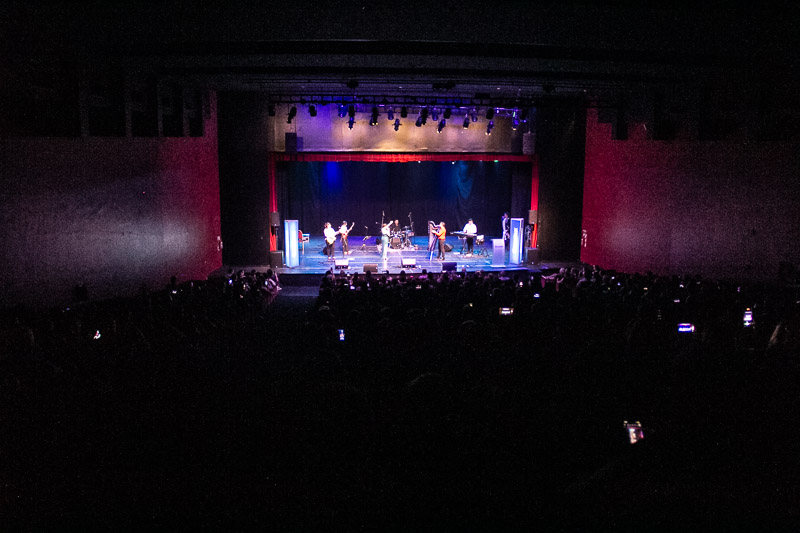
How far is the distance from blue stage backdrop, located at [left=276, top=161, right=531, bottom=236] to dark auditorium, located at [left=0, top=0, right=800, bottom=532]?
3874mm

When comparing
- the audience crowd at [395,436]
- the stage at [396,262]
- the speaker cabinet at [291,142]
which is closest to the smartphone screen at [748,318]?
the audience crowd at [395,436]

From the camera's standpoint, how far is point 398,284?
10.7m

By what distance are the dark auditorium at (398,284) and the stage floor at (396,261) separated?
0.68ft

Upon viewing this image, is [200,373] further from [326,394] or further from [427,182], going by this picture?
[427,182]

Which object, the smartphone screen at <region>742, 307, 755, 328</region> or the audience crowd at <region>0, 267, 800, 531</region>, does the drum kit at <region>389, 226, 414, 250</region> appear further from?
the audience crowd at <region>0, 267, 800, 531</region>

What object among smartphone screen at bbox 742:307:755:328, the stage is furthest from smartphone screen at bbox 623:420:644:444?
the stage

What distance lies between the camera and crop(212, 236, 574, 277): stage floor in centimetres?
1719

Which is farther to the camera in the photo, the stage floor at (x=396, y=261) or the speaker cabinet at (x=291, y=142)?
the speaker cabinet at (x=291, y=142)

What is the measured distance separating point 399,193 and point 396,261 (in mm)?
6590

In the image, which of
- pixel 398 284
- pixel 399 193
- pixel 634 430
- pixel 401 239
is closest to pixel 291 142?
pixel 401 239

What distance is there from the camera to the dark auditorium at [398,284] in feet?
10.0

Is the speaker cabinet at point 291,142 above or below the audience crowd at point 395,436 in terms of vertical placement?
above

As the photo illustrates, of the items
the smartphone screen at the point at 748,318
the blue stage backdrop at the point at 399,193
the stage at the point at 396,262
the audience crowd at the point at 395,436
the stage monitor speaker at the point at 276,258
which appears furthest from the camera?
the blue stage backdrop at the point at 399,193

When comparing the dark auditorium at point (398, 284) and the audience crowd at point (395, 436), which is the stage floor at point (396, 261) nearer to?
the dark auditorium at point (398, 284)
